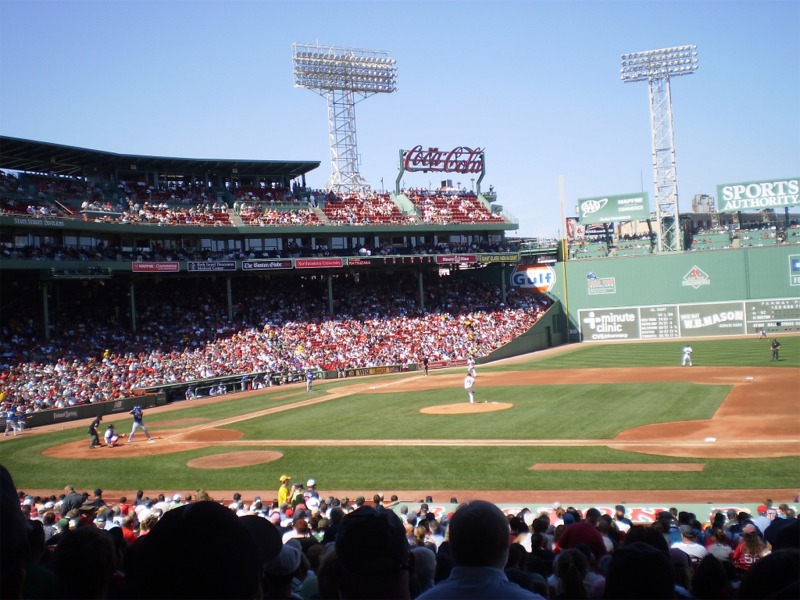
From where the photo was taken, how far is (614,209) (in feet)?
201

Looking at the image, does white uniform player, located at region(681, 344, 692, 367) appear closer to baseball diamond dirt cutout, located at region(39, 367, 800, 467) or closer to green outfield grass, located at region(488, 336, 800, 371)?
green outfield grass, located at region(488, 336, 800, 371)

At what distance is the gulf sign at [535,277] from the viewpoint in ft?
196

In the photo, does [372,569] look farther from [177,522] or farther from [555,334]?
[555,334]

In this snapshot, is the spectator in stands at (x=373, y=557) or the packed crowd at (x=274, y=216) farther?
the packed crowd at (x=274, y=216)

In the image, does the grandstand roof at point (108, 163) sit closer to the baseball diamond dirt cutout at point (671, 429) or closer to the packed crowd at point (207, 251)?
the packed crowd at point (207, 251)

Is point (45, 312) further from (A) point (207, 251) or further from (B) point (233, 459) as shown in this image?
(B) point (233, 459)

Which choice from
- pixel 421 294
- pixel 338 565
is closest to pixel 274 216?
pixel 421 294

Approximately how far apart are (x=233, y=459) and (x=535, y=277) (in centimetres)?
4200

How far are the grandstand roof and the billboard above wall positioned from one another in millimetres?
23480

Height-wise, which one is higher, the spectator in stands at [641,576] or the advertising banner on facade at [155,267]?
the advertising banner on facade at [155,267]

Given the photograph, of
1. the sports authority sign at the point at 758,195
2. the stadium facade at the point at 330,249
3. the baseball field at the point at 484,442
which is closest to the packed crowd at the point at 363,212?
the stadium facade at the point at 330,249

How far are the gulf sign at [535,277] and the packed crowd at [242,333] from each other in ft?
3.48

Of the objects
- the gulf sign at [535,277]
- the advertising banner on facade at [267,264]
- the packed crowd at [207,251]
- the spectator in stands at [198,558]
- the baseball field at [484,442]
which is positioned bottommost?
the baseball field at [484,442]

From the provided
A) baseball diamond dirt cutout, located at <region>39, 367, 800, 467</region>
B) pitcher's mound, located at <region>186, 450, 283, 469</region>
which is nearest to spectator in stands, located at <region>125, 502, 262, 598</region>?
baseball diamond dirt cutout, located at <region>39, 367, 800, 467</region>
